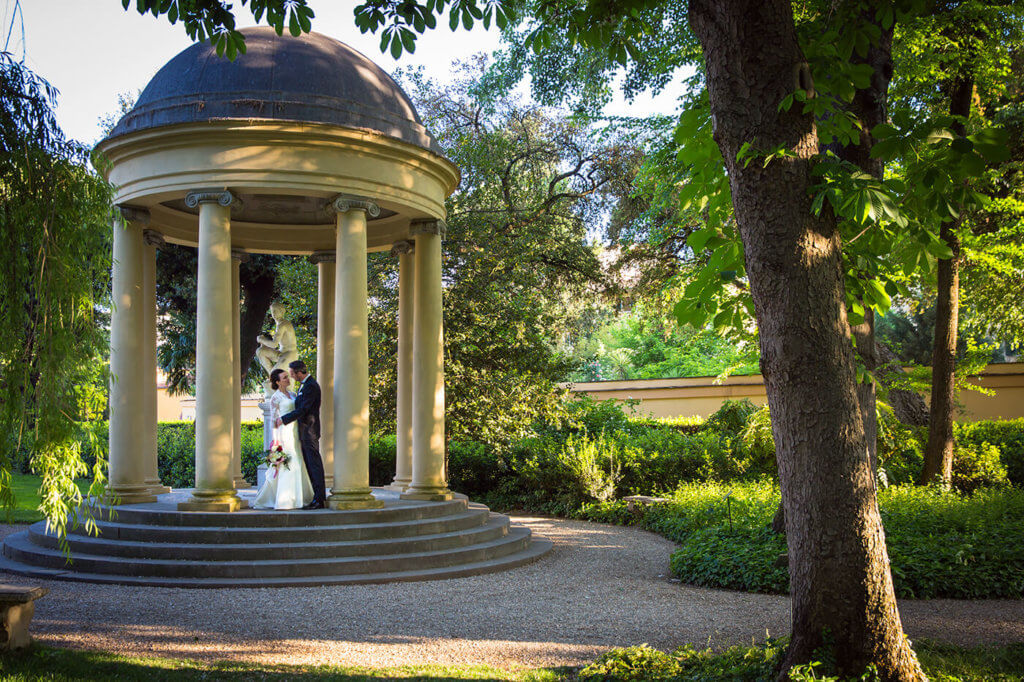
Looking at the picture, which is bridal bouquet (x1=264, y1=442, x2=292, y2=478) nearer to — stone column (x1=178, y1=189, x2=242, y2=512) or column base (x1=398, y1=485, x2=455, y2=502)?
stone column (x1=178, y1=189, x2=242, y2=512)

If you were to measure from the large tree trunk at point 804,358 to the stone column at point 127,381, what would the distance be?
9727 mm

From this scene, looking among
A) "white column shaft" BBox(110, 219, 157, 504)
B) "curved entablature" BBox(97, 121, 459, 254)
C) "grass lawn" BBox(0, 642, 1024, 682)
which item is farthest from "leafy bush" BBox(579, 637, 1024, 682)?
"white column shaft" BBox(110, 219, 157, 504)

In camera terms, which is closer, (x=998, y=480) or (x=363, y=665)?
(x=363, y=665)

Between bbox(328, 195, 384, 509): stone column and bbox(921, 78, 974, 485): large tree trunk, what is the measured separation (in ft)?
34.5

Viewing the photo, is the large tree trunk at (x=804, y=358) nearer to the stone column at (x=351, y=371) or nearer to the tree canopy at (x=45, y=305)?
the tree canopy at (x=45, y=305)

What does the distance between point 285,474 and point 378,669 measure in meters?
5.82

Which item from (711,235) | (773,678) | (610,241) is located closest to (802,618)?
(773,678)

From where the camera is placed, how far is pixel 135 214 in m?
12.2

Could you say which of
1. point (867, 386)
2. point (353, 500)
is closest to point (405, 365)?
point (353, 500)

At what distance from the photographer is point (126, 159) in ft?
38.1

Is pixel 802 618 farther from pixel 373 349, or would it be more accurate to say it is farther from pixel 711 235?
pixel 373 349

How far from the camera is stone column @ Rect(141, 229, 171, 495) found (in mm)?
13055

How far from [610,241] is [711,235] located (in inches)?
746

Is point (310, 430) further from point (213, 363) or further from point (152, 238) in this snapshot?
point (152, 238)
